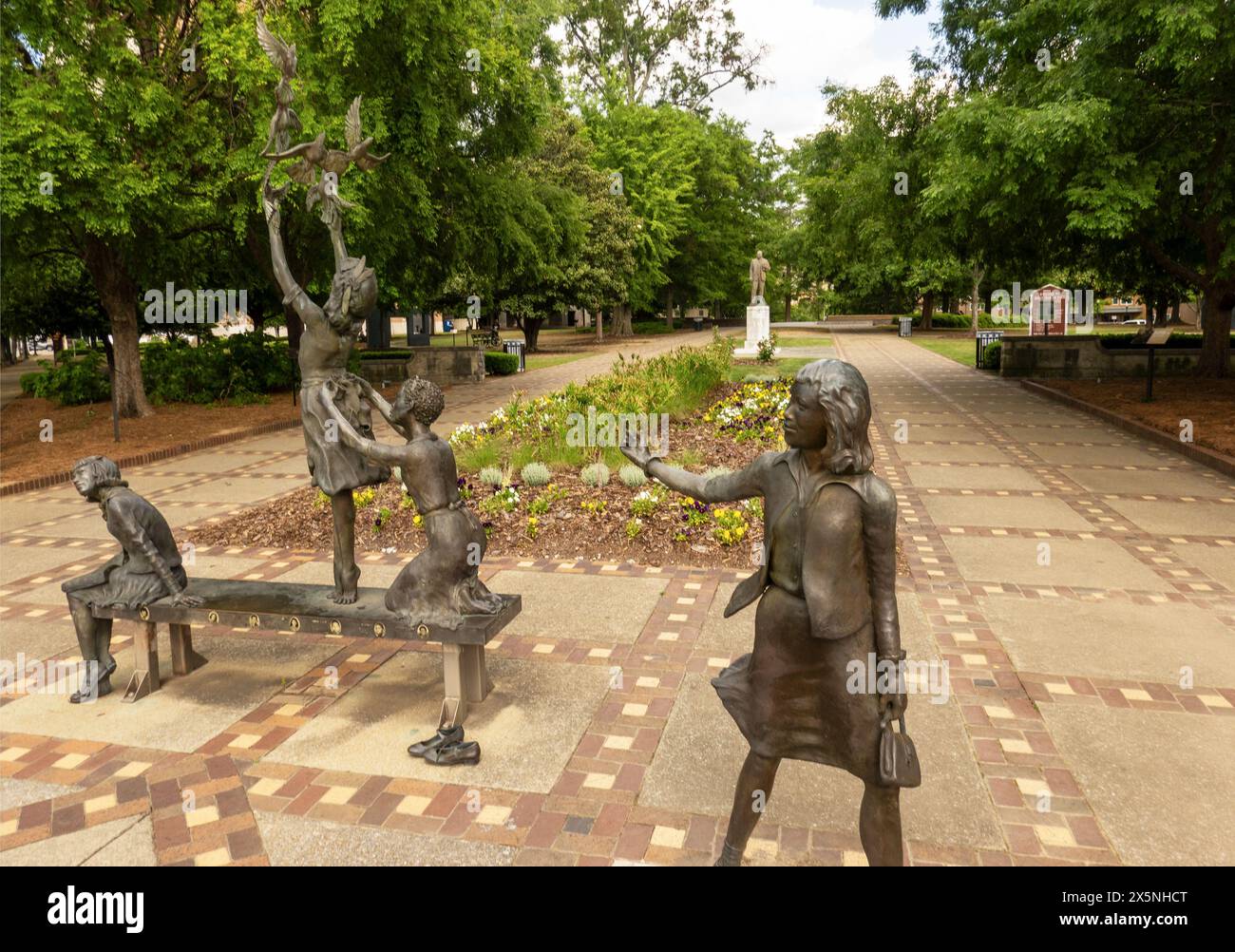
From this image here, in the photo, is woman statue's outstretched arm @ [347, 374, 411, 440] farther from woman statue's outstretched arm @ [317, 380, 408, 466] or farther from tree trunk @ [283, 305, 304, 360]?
tree trunk @ [283, 305, 304, 360]

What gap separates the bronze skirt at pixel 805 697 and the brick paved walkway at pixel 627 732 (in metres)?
0.72

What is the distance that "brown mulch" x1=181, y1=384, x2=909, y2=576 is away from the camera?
26.1ft

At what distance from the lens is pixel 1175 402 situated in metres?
16.4

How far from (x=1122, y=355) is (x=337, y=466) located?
2341cm

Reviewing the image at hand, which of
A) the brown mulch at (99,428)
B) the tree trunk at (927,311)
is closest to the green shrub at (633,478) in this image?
the brown mulch at (99,428)

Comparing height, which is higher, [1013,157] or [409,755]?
[1013,157]

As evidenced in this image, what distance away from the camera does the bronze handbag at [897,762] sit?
2916 millimetres

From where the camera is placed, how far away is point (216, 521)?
374 inches

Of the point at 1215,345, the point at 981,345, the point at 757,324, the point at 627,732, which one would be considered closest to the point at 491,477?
the point at 627,732

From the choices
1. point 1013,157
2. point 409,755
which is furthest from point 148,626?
point 1013,157

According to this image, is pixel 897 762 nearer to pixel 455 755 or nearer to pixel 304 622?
pixel 455 755

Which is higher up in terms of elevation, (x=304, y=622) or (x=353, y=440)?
(x=353, y=440)

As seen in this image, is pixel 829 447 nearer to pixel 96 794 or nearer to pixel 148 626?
pixel 96 794

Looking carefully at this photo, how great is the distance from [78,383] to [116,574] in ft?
57.0
